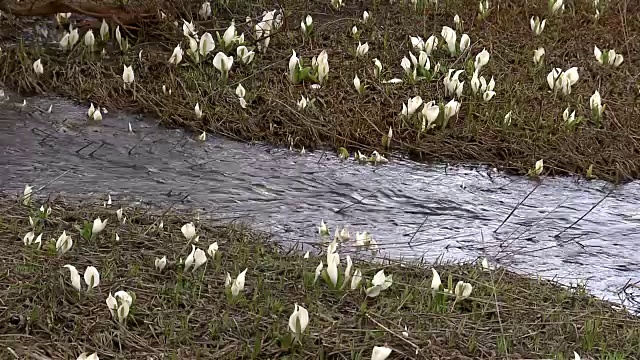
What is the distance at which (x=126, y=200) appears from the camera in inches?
175

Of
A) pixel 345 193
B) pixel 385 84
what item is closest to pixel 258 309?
pixel 345 193

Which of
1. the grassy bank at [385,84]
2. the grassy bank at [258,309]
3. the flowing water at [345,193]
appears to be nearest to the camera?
the grassy bank at [258,309]

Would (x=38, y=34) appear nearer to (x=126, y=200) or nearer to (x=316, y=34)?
(x=316, y=34)

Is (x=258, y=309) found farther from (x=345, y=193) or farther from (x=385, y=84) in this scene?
(x=385, y=84)

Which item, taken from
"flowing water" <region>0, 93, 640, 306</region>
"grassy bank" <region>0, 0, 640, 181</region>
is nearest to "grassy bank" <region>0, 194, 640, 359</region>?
"flowing water" <region>0, 93, 640, 306</region>

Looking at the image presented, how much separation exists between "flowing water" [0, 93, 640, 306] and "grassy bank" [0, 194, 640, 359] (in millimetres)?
384

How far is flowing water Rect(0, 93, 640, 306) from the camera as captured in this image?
13.7 ft

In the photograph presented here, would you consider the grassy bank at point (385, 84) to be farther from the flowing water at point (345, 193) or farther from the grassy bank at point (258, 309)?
the grassy bank at point (258, 309)

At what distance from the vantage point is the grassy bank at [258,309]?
3078mm

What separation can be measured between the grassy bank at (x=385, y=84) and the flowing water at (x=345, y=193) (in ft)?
0.64

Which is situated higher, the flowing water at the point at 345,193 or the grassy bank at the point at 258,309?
the grassy bank at the point at 258,309

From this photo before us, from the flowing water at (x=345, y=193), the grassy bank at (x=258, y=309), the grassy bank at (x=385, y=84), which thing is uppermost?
the grassy bank at (x=385, y=84)

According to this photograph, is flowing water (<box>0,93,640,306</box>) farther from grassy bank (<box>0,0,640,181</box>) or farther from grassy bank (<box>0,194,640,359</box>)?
grassy bank (<box>0,194,640,359</box>)

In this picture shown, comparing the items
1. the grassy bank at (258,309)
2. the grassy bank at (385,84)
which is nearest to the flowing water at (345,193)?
the grassy bank at (385,84)
